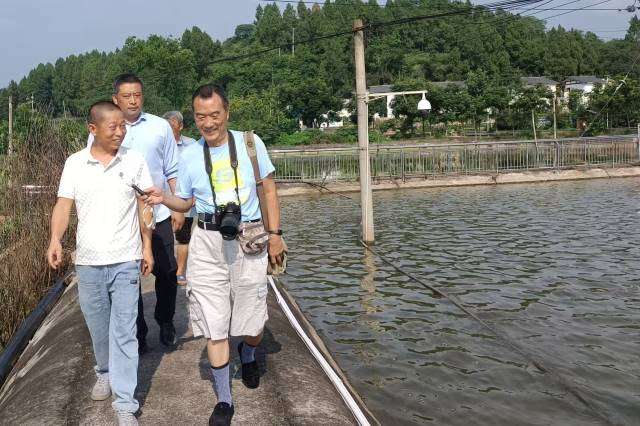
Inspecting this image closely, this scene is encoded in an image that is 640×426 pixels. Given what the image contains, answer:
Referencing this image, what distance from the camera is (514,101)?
5166 cm

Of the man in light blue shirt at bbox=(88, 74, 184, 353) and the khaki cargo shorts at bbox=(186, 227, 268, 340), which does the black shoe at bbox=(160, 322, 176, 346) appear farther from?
the khaki cargo shorts at bbox=(186, 227, 268, 340)

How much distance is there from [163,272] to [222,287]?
4.06 ft

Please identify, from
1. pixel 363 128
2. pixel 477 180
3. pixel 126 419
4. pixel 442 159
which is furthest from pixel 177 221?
pixel 442 159

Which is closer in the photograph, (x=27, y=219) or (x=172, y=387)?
(x=172, y=387)

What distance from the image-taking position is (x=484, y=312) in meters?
8.15

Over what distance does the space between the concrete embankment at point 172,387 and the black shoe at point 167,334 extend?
7 cm

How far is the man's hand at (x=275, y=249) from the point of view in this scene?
3.97 m

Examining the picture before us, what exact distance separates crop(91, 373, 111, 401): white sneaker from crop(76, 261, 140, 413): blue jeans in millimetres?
359

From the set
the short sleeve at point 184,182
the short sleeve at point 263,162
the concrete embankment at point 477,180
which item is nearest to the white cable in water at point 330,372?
the short sleeve at point 263,162

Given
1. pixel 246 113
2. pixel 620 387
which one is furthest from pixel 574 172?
pixel 246 113

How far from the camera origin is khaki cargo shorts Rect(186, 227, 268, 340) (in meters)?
3.78

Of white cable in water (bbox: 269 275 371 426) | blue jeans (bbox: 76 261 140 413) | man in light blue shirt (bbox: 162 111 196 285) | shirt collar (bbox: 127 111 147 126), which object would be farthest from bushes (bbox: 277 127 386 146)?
blue jeans (bbox: 76 261 140 413)

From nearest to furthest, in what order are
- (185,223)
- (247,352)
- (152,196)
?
1. (152,196)
2. (247,352)
3. (185,223)

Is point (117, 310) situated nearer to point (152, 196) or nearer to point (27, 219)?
point (152, 196)
